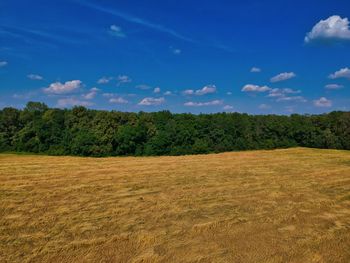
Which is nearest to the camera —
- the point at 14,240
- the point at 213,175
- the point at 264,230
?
the point at 14,240

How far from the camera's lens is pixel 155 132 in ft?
152

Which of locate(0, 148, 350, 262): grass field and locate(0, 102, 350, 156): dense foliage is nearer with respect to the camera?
locate(0, 148, 350, 262): grass field

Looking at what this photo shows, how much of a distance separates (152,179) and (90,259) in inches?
440

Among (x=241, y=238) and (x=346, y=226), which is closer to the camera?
(x=241, y=238)

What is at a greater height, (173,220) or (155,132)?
(155,132)

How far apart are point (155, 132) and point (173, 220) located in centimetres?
3622

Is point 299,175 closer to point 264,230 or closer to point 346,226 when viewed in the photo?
point 346,226

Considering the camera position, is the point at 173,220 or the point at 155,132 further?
the point at 155,132

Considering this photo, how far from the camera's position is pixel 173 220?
10.2 meters

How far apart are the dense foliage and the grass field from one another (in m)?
25.7

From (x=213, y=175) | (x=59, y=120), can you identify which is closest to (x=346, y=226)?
(x=213, y=175)

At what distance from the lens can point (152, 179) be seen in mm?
18312

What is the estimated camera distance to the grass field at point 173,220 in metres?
7.59

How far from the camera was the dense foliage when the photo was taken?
142ft
